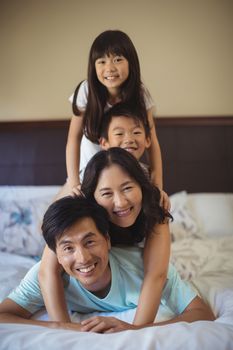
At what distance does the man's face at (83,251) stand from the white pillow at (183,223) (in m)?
0.94

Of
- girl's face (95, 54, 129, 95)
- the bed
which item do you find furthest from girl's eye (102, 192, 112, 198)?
the bed

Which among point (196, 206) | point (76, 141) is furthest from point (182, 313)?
point (196, 206)

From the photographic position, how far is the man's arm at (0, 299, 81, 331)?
0.87 m

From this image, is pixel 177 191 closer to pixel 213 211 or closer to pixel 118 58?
pixel 213 211

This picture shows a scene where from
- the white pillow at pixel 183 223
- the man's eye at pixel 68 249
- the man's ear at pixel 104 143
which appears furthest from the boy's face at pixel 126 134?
the white pillow at pixel 183 223

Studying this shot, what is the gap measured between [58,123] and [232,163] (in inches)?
40.0

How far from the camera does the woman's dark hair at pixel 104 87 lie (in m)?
0.99

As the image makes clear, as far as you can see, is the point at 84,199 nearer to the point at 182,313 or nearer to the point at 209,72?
the point at 182,313

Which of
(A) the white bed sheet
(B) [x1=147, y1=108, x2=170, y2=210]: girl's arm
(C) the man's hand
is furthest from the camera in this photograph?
(B) [x1=147, y1=108, x2=170, y2=210]: girl's arm

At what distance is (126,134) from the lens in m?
1.04

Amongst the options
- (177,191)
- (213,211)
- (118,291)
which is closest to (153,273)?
(118,291)

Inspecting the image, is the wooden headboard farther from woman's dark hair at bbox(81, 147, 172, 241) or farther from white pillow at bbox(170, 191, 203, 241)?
woman's dark hair at bbox(81, 147, 172, 241)

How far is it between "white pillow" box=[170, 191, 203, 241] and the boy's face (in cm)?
81

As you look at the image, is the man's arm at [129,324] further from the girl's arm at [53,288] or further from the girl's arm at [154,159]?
the girl's arm at [154,159]
